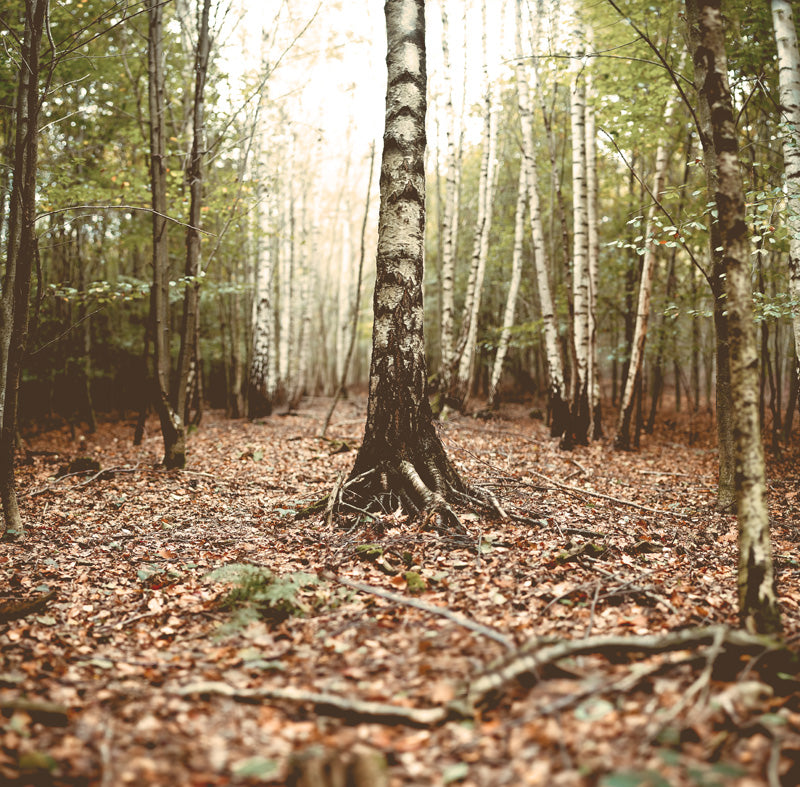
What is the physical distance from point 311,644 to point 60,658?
5.02 ft

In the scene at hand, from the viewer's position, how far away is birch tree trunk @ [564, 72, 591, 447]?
10.4m

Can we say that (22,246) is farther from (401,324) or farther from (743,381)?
(743,381)

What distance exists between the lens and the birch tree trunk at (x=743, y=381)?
123 inches

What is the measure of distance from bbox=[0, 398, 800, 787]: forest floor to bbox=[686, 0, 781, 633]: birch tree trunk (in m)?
0.33

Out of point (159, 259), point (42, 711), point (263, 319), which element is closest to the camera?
point (42, 711)

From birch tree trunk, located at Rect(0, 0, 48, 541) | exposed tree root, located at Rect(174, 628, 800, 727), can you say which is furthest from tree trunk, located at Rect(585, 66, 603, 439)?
birch tree trunk, located at Rect(0, 0, 48, 541)

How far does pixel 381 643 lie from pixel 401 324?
3.11 m

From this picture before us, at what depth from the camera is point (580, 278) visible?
1054 centimetres

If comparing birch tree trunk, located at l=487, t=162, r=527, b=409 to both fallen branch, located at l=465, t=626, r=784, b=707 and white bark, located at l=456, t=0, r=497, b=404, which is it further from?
fallen branch, located at l=465, t=626, r=784, b=707

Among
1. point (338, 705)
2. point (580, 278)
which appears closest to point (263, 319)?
point (580, 278)

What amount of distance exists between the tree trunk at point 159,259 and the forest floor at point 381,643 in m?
1.39

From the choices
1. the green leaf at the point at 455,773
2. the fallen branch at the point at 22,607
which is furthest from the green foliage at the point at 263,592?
the green leaf at the point at 455,773

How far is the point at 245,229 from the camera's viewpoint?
591 inches

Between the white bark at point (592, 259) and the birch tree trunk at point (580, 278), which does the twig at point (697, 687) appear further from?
the white bark at point (592, 259)
